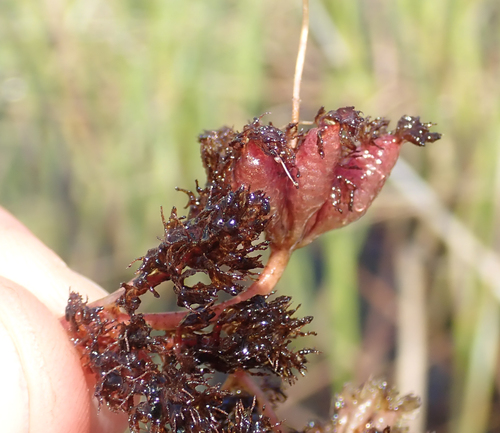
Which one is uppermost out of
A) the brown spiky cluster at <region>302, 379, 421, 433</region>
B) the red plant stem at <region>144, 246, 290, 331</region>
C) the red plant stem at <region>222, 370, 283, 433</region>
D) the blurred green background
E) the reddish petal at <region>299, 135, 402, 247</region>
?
the blurred green background

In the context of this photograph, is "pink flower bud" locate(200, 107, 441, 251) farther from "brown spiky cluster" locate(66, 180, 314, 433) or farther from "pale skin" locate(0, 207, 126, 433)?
"pale skin" locate(0, 207, 126, 433)

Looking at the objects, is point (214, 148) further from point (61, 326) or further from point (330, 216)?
point (61, 326)

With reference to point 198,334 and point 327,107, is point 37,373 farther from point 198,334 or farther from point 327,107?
point 327,107

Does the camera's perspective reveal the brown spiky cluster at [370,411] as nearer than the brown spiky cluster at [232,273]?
No

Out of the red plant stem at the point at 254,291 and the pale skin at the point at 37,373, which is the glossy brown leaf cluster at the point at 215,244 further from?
the pale skin at the point at 37,373

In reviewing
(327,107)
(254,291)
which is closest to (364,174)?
(254,291)

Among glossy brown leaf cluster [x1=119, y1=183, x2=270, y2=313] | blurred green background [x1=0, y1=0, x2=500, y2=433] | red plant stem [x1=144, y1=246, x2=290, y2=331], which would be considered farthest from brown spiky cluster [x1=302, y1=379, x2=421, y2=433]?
blurred green background [x1=0, y1=0, x2=500, y2=433]

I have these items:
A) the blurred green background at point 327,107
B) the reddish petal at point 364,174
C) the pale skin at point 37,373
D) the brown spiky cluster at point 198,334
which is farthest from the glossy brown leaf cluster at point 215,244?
the blurred green background at point 327,107

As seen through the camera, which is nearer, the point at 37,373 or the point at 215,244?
the point at 215,244

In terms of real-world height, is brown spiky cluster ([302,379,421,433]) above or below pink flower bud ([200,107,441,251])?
below

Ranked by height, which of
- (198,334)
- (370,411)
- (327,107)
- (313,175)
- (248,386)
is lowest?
(370,411)
